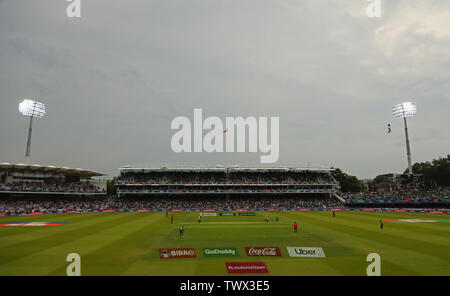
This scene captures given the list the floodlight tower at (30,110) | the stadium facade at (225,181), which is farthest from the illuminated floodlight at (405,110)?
the floodlight tower at (30,110)

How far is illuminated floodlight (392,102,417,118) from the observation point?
6606 centimetres

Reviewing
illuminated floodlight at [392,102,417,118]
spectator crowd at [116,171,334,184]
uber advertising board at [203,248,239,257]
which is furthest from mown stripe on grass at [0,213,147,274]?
illuminated floodlight at [392,102,417,118]

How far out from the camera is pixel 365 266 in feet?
49.5

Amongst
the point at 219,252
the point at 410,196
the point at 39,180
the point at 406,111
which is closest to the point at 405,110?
the point at 406,111

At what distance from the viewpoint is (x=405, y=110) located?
66.6 m

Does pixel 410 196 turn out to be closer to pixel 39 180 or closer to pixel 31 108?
pixel 31 108

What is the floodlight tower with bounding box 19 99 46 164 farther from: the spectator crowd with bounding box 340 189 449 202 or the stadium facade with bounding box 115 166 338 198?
the spectator crowd with bounding box 340 189 449 202

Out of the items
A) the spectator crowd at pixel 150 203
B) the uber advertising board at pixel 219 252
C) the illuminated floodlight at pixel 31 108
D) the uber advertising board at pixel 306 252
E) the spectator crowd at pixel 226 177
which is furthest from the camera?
the spectator crowd at pixel 226 177

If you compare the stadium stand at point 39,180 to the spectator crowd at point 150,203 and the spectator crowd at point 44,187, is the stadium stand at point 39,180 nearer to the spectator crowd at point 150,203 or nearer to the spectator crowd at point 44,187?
the spectator crowd at point 44,187

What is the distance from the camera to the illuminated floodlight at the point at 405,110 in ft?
217

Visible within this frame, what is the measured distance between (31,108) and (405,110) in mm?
100772

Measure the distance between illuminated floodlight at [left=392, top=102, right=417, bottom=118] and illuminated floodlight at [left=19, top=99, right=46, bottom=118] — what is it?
9782 centimetres

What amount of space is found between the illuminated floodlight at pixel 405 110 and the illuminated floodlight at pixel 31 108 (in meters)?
97.8
